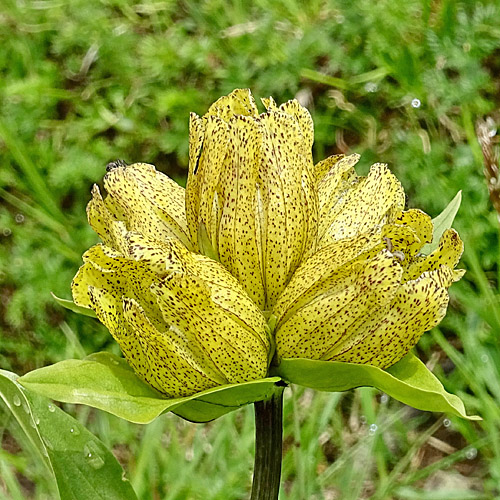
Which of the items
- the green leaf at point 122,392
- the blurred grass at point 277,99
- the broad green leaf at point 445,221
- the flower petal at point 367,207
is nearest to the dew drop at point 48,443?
the green leaf at point 122,392

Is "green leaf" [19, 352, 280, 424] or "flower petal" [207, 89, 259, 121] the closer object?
"green leaf" [19, 352, 280, 424]

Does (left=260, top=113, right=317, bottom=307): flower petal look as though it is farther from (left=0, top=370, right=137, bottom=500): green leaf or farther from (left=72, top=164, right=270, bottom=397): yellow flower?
(left=0, top=370, right=137, bottom=500): green leaf

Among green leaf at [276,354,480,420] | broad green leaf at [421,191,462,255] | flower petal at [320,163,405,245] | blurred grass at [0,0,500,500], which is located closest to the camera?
green leaf at [276,354,480,420]

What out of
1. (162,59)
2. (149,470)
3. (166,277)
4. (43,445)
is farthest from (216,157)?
(162,59)

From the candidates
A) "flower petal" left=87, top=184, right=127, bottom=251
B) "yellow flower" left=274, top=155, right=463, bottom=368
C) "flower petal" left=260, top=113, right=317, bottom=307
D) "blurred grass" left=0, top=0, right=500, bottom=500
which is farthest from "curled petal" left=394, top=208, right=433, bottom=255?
"blurred grass" left=0, top=0, right=500, bottom=500

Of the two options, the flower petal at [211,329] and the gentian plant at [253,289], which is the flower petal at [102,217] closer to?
the gentian plant at [253,289]

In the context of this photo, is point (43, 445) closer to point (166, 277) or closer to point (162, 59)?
point (166, 277)
